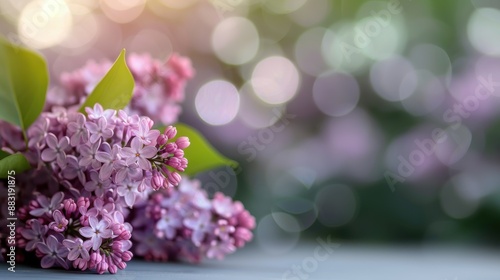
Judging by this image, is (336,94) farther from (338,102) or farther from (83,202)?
(83,202)

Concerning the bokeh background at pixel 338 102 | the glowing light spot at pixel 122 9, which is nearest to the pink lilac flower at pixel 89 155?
the bokeh background at pixel 338 102

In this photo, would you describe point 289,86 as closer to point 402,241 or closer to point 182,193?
point 402,241

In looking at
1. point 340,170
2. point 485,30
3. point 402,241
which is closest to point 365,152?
point 340,170

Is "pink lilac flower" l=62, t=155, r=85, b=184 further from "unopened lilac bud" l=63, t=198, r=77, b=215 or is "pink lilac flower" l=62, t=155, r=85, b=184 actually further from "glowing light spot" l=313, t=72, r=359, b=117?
"glowing light spot" l=313, t=72, r=359, b=117

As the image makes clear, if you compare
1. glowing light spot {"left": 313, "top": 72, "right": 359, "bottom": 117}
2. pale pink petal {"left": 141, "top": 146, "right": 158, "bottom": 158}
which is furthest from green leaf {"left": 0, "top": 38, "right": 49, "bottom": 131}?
glowing light spot {"left": 313, "top": 72, "right": 359, "bottom": 117}

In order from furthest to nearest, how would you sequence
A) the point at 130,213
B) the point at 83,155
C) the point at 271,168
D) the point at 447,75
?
1. the point at 447,75
2. the point at 271,168
3. the point at 130,213
4. the point at 83,155

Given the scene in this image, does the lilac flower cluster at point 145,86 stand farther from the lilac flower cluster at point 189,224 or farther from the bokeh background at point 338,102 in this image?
the bokeh background at point 338,102
